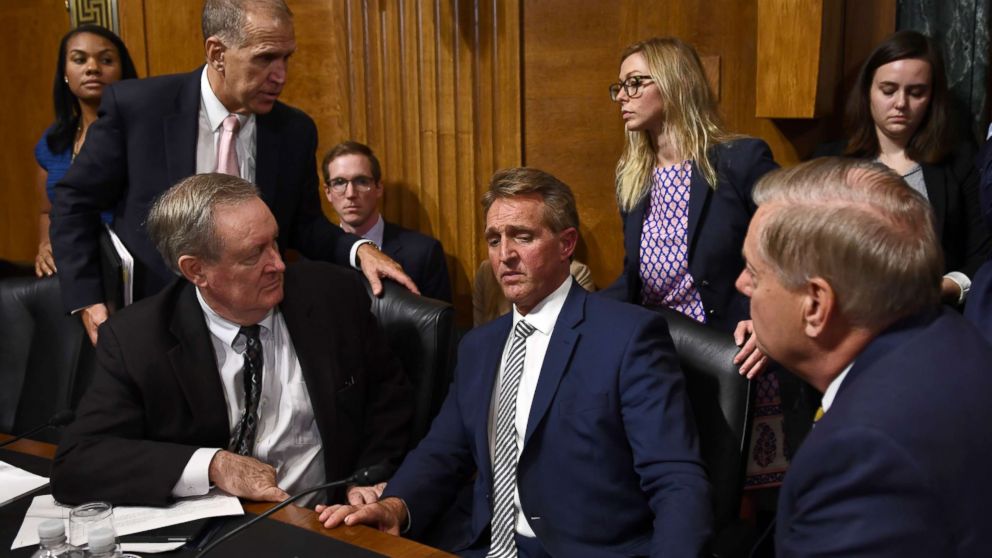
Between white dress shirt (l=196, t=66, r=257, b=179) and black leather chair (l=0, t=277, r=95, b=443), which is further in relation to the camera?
black leather chair (l=0, t=277, r=95, b=443)

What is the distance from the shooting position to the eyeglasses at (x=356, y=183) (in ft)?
11.6

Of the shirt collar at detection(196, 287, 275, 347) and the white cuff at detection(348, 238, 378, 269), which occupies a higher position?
the white cuff at detection(348, 238, 378, 269)

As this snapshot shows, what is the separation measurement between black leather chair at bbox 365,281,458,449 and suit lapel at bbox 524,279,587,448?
0.32 meters

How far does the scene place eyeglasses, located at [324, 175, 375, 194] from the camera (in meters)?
3.54

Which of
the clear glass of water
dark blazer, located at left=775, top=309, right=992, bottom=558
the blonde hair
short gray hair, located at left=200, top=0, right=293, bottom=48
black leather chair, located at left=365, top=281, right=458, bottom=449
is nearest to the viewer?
dark blazer, located at left=775, top=309, right=992, bottom=558

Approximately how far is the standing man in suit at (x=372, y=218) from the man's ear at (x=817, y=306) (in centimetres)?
233

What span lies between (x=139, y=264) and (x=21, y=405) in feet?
2.25

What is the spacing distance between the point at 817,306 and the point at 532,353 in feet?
3.12

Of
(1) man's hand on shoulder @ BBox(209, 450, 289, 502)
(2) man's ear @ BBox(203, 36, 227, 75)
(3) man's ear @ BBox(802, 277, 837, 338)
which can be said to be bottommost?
(1) man's hand on shoulder @ BBox(209, 450, 289, 502)

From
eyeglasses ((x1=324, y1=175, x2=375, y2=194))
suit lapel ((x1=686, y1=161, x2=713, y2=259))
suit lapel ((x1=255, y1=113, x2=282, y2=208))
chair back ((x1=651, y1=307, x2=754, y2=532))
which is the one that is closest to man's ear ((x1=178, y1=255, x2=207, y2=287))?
suit lapel ((x1=255, y1=113, x2=282, y2=208))

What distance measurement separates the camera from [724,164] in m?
2.61

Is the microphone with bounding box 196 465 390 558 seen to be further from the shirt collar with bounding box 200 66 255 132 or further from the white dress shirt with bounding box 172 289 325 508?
the shirt collar with bounding box 200 66 255 132

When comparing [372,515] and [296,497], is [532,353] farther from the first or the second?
[296,497]

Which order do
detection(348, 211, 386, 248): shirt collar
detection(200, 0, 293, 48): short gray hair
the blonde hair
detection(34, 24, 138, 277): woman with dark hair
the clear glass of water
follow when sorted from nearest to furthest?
the clear glass of water
detection(200, 0, 293, 48): short gray hair
the blonde hair
detection(34, 24, 138, 277): woman with dark hair
detection(348, 211, 386, 248): shirt collar
